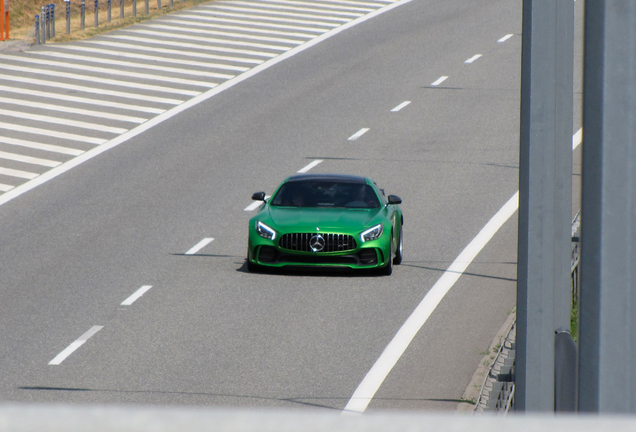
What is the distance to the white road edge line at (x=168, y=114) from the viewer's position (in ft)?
72.2

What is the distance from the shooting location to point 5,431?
94 cm

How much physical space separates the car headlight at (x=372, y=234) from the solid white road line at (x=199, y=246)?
3089mm

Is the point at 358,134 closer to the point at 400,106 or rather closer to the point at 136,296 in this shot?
the point at 400,106

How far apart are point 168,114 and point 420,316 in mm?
16807

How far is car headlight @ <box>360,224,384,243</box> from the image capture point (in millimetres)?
15000

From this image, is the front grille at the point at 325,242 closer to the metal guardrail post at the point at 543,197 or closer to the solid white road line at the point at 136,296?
the solid white road line at the point at 136,296

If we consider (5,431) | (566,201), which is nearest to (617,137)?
(5,431)

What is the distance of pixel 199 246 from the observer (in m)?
17.0

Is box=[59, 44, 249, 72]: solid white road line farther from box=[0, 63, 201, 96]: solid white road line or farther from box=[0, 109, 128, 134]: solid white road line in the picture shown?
box=[0, 109, 128, 134]: solid white road line

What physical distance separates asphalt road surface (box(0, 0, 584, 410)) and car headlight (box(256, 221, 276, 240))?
0.65 metres

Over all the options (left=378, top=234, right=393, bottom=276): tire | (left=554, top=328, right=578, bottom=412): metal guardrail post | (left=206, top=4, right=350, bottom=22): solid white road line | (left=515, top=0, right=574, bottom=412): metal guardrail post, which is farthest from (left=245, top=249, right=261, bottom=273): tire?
(left=206, top=4, right=350, bottom=22): solid white road line

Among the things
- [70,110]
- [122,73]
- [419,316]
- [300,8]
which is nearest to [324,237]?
[419,316]

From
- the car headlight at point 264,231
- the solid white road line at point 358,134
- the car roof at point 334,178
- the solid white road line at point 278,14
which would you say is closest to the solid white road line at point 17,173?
the solid white road line at point 358,134

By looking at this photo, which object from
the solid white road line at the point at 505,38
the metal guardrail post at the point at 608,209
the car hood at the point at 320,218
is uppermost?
the metal guardrail post at the point at 608,209
